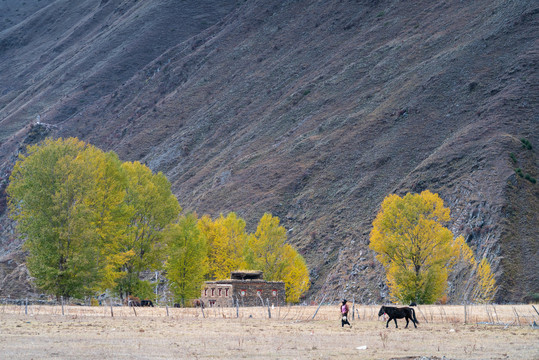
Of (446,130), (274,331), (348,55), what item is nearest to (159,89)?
(348,55)

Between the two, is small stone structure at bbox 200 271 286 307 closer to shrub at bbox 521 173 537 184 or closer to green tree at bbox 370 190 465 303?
green tree at bbox 370 190 465 303

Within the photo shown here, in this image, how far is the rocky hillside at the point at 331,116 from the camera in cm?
8225

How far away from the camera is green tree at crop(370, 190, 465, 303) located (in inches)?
2340

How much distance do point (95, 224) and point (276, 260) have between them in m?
30.7

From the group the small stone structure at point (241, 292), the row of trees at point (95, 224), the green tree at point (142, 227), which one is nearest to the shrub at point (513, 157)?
the small stone structure at point (241, 292)

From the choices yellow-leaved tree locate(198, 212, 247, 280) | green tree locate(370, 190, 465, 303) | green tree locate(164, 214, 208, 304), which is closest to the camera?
green tree locate(164, 214, 208, 304)

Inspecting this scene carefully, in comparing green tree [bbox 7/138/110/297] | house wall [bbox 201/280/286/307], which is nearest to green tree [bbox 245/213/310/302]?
house wall [bbox 201/280/286/307]

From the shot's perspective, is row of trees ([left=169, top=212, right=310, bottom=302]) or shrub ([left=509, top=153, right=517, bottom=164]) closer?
row of trees ([left=169, top=212, right=310, bottom=302])

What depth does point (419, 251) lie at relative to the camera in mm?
61000

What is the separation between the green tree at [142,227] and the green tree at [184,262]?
126cm

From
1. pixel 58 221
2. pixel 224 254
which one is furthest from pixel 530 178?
pixel 58 221

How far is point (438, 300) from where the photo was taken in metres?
63.9

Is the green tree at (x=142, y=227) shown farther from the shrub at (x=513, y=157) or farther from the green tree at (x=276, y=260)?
the shrub at (x=513, y=157)

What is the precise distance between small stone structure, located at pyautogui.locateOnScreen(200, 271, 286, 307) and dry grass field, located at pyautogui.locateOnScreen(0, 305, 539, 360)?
19737mm
